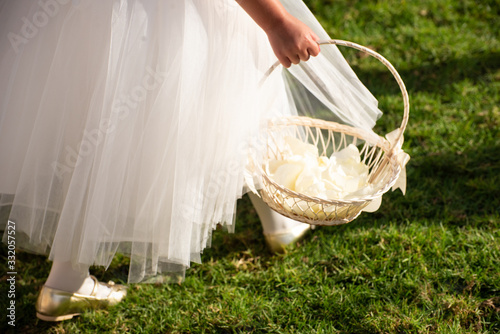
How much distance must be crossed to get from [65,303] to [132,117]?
2.41 ft

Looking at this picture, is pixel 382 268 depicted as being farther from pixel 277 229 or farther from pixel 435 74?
pixel 435 74

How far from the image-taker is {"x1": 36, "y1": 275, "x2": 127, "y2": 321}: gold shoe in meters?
1.63

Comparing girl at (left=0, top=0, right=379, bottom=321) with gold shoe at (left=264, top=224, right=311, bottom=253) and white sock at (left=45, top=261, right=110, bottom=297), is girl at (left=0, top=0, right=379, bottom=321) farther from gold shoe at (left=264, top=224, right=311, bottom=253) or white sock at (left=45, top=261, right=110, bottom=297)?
gold shoe at (left=264, top=224, right=311, bottom=253)

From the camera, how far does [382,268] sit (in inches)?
70.2

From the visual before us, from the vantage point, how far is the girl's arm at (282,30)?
4.28 ft

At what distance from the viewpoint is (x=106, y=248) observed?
1440mm

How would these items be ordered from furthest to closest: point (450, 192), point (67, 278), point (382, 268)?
point (450, 192)
point (382, 268)
point (67, 278)

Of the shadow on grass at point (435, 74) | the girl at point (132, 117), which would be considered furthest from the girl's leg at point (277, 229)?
the shadow on grass at point (435, 74)

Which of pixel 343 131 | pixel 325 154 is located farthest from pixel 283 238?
pixel 343 131

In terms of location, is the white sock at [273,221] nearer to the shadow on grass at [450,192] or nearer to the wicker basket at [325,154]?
the wicker basket at [325,154]

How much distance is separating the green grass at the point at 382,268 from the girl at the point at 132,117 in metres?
0.31

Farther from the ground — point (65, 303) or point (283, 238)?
point (283, 238)

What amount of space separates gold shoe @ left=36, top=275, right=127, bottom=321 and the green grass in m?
0.03

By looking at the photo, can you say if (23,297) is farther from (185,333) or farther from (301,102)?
(301,102)
